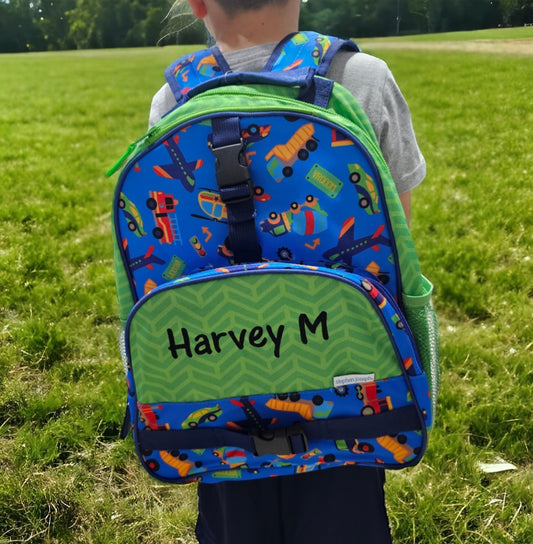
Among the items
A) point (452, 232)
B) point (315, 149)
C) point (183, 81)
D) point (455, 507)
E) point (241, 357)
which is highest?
point (183, 81)

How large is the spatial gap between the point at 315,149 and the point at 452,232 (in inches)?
87.1

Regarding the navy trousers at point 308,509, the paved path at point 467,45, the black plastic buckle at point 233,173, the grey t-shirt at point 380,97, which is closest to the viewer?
the black plastic buckle at point 233,173

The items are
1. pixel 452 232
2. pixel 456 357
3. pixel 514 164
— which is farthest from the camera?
pixel 514 164

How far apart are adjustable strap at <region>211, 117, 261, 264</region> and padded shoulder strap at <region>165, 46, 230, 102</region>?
169mm

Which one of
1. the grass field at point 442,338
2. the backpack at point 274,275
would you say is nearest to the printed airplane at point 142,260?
the backpack at point 274,275

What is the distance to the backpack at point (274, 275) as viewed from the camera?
958 mm

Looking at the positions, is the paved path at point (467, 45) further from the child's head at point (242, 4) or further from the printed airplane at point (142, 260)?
the printed airplane at point (142, 260)

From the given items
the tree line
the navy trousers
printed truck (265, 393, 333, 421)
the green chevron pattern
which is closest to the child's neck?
the tree line

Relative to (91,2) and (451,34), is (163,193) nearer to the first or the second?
(451,34)

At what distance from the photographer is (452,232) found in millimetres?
2988

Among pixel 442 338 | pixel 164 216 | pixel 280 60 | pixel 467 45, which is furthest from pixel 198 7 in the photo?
pixel 442 338

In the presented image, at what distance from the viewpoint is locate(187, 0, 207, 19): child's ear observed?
3.57 feet

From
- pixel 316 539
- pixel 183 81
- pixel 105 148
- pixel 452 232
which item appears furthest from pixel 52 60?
pixel 316 539

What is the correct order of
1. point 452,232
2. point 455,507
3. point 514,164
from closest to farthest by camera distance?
1. point 455,507
2. point 452,232
3. point 514,164
